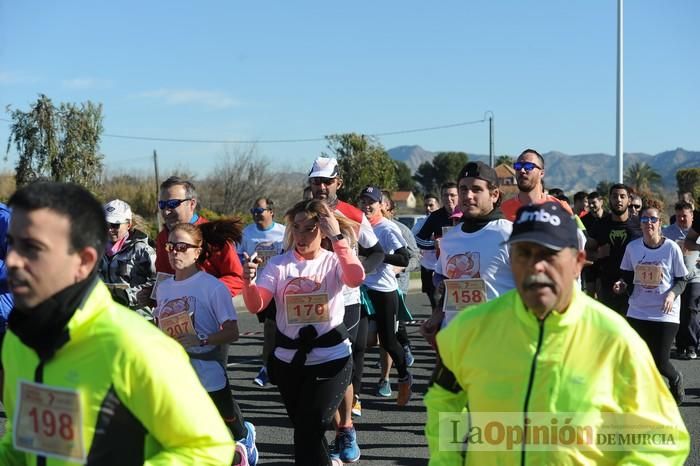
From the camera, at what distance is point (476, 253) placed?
5184 millimetres

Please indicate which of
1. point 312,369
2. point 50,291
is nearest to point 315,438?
point 312,369

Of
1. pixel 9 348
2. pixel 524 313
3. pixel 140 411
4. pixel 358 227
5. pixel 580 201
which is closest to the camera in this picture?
pixel 140 411

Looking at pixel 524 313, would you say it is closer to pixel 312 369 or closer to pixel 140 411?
pixel 140 411

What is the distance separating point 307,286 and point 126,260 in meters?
1.91

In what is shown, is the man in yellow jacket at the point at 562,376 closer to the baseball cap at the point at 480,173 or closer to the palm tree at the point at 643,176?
the baseball cap at the point at 480,173

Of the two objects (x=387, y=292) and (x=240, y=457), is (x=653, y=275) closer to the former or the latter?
(x=387, y=292)

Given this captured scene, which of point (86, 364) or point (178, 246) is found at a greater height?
point (178, 246)

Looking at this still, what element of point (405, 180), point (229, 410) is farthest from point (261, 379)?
point (405, 180)

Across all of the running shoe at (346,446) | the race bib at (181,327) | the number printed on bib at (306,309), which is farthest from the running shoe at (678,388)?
the race bib at (181,327)

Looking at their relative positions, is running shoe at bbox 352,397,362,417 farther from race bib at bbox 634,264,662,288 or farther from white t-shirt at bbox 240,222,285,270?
white t-shirt at bbox 240,222,285,270

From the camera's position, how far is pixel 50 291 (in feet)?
7.52

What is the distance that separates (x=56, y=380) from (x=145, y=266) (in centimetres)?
423

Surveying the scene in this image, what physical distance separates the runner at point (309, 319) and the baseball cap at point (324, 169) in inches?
37.2

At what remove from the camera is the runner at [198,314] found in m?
5.12
